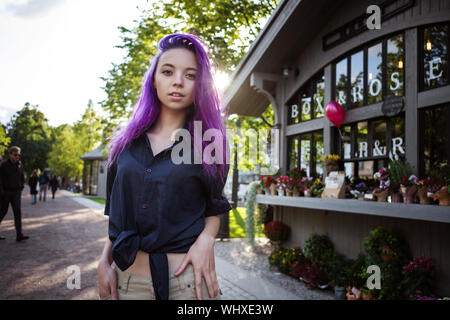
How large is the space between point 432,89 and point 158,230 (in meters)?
5.31

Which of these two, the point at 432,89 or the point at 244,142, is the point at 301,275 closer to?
the point at 432,89

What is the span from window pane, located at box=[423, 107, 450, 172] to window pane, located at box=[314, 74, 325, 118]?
2.68m

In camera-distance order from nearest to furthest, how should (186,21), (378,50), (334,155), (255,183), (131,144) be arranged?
1. (131,144)
2. (378,50)
3. (334,155)
4. (255,183)
5. (186,21)

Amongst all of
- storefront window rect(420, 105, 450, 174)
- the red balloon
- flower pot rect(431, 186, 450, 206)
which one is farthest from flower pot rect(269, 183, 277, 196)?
flower pot rect(431, 186, 450, 206)

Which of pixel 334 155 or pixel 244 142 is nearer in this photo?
pixel 334 155

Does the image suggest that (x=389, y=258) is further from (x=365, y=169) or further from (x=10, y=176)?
(x=10, y=176)

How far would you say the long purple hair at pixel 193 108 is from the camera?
167 centimetres

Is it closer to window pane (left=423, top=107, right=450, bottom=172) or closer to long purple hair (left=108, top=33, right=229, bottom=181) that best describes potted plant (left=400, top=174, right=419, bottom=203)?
window pane (left=423, top=107, right=450, bottom=172)

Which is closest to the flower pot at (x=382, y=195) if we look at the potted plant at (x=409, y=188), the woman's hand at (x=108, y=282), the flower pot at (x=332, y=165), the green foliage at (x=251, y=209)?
the potted plant at (x=409, y=188)

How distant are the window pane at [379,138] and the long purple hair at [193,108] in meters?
5.23

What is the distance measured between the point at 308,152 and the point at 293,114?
49.0 inches

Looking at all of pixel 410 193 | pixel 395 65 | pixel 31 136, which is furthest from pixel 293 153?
pixel 31 136

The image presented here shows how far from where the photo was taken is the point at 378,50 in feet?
21.1
